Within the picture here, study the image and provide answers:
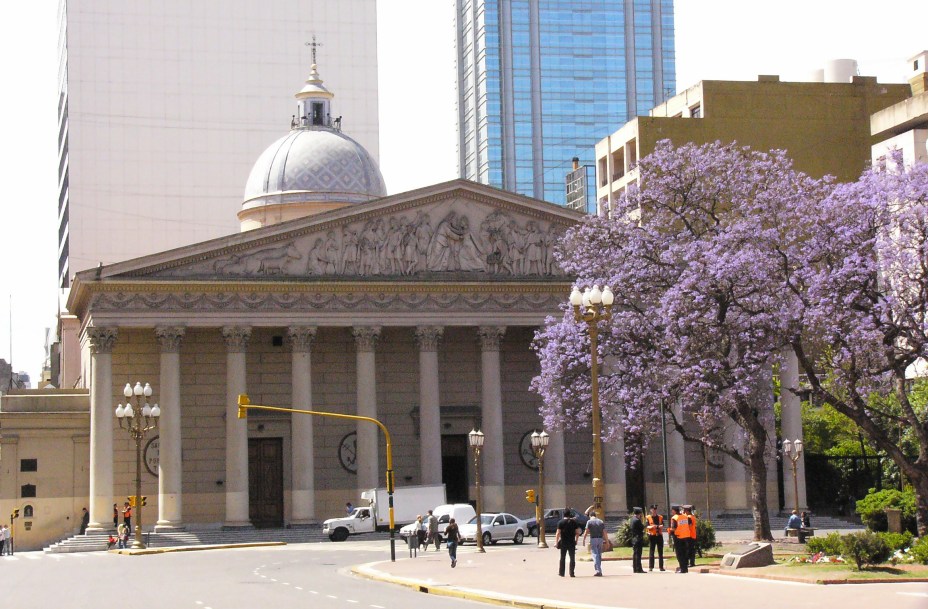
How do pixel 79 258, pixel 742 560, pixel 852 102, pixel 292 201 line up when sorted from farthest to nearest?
pixel 79 258 < pixel 852 102 < pixel 292 201 < pixel 742 560

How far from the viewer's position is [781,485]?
81875 millimetres

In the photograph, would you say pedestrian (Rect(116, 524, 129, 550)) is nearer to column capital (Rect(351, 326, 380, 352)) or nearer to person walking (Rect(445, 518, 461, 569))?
column capital (Rect(351, 326, 380, 352))

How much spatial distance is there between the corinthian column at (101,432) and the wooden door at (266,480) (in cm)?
799

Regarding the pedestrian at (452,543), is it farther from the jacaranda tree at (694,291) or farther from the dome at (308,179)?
the dome at (308,179)

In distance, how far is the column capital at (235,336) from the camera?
7300 cm

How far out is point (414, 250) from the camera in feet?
247

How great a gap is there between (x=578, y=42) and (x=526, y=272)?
106 metres

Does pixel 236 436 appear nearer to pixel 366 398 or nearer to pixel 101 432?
pixel 101 432

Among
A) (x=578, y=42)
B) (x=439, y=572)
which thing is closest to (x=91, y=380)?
(x=439, y=572)

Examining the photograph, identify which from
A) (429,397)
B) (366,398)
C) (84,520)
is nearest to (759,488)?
(429,397)

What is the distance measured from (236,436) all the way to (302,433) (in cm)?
310

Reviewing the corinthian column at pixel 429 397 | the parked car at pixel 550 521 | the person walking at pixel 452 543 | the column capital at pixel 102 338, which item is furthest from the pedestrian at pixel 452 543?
the column capital at pixel 102 338

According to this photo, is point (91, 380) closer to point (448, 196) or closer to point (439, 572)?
point (448, 196)

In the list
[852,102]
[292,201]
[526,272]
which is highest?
[852,102]
